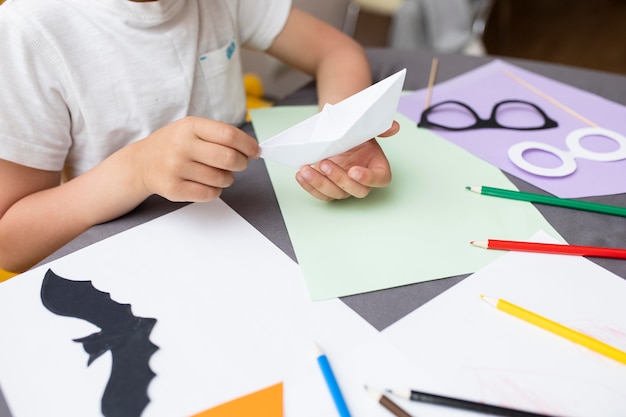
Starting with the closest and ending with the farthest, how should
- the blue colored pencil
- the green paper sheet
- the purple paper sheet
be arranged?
1. the blue colored pencil
2. the green paper sheet
3. the purple paper sheet

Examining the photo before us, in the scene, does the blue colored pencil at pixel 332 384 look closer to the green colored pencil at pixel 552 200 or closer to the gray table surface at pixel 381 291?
the gray table surface at pixel 381 291

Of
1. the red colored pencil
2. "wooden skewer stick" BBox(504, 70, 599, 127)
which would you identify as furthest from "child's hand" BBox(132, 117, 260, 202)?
"wooden skewer stick" BBox(504, 70, 599, 127)

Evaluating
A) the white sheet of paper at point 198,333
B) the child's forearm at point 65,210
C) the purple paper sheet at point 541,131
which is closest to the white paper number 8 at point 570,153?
the purple paper sheet at point 541,131

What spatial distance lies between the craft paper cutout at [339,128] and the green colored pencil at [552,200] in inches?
5.1

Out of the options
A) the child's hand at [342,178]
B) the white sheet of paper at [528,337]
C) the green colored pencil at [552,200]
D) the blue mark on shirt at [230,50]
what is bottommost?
the white sheet of paper at [528,337]

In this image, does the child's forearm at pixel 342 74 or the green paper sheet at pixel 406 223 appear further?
the child's forearm at pixel 342 74

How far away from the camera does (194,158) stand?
0.45m

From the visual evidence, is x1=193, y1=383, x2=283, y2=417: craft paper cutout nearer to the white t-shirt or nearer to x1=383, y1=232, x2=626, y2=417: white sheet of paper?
x1=383, y1=232, x2=626, y2=417: white sheet of paper

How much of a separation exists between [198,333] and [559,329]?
266 mm

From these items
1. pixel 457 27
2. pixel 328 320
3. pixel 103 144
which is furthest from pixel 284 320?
pixel 457 27

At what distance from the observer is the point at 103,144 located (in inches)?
23.4

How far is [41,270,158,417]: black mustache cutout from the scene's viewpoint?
0.34 meters

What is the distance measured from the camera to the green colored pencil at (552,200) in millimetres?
502

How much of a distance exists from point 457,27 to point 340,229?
121 cm
